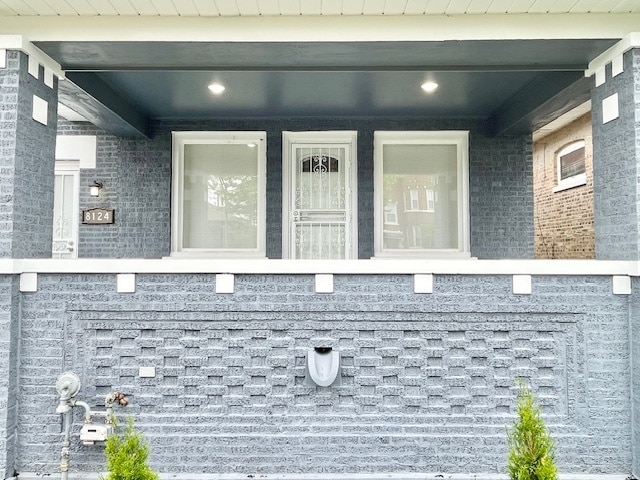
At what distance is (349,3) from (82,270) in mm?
2465

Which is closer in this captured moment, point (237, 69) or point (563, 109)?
point (237, 69)

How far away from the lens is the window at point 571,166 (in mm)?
6102

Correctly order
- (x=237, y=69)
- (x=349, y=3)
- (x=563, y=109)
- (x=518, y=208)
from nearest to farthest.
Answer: (x=349, y=3) → (x=237, y=69) → (x=563, y=109) → (x=518, y=208)

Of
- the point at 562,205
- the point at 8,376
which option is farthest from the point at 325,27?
the point at 562,205

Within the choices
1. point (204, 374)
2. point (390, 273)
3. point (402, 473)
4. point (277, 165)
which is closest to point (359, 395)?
point (402, 473)

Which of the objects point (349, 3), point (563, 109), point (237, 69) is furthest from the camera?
point (563, 109)

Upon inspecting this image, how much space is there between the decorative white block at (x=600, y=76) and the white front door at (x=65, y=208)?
17.1 ft

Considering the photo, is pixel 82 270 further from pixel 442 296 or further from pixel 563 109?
pixel 563 109

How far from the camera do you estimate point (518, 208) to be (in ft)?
17.0

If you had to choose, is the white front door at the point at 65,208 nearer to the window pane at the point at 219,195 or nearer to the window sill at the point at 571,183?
the window pane at the point at 219,195

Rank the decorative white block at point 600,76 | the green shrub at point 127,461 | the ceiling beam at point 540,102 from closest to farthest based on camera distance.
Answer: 1. the green shrub at point 127,461
2. the decorative white block at point 600,76
3. the ceiling beam at point 540,102

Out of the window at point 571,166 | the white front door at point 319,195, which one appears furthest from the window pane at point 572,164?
the white front door at point 319,195

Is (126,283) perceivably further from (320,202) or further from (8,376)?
(320,202)

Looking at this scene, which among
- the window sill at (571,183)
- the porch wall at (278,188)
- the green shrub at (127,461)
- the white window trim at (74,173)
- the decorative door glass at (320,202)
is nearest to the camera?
the green shrub at (127,461)
